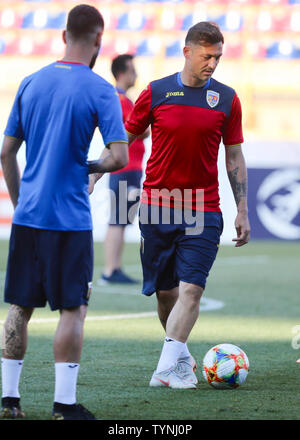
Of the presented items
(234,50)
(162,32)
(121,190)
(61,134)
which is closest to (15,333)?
(61,134)

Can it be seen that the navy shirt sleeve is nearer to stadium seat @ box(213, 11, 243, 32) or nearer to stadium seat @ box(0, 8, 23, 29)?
stadium seat @ box(213, 11, 243, 32)

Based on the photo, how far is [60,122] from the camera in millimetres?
3805

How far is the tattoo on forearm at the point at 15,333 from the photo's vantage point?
3.91 meters

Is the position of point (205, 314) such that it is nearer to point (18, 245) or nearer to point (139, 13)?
point (18, 245)

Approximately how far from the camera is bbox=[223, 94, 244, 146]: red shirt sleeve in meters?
5.15

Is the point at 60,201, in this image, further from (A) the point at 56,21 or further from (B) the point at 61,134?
(A) the point at 56,21

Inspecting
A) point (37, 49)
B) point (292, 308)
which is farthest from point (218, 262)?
point (37, 49)

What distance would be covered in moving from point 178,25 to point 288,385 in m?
19.4

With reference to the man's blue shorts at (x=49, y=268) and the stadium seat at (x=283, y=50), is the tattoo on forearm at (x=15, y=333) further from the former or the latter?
the stadium seat at (x=283, y=50)

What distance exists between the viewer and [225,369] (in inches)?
192

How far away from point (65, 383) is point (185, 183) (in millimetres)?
1637

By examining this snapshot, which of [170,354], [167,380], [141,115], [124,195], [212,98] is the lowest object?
[124,195]

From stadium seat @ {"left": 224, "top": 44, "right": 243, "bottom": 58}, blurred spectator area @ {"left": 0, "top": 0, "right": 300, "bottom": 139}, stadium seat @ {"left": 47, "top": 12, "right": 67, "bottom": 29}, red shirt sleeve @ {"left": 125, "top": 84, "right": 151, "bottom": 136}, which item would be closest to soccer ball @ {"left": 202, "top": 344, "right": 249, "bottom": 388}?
red shirt sleeve @ {"left": 125, "top": 84, "right": 151, "bottom": 136}
